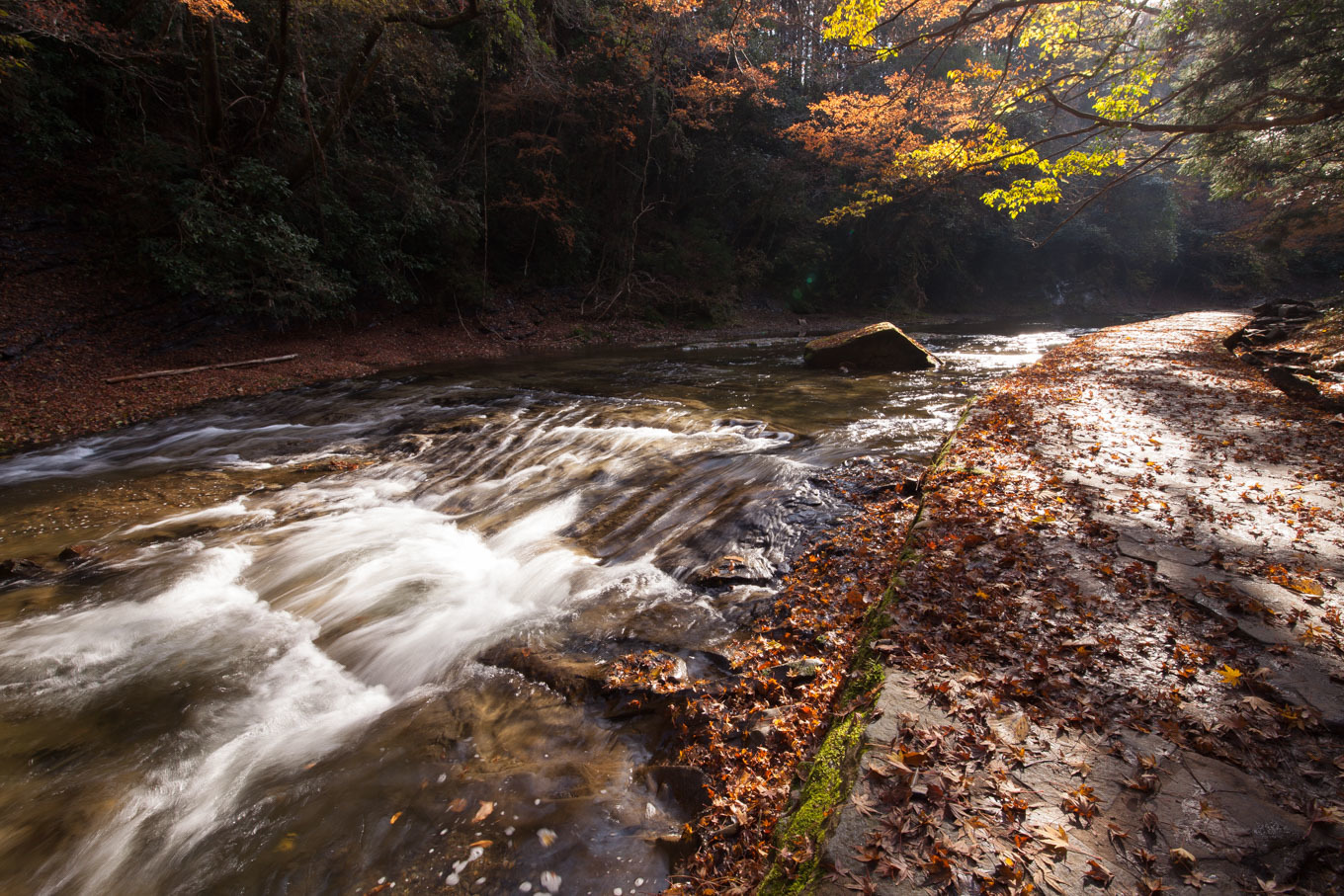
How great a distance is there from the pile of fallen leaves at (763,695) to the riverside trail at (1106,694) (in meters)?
0.28

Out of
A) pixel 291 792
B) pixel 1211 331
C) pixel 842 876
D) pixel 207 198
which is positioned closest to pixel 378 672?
pixel 291 792

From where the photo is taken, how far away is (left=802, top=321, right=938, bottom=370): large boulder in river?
38.2 ft

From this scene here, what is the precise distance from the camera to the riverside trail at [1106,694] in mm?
1685

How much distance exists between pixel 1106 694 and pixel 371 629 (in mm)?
4470

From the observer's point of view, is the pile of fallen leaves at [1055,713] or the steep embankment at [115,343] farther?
the steep embankment at [115,343]

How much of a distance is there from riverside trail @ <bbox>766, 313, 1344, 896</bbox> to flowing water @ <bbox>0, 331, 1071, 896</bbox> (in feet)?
3.39

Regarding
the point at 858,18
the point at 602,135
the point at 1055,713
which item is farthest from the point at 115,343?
the point at 1055,713

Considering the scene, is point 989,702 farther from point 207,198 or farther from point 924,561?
point 207,198

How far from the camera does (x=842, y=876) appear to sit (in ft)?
5.41

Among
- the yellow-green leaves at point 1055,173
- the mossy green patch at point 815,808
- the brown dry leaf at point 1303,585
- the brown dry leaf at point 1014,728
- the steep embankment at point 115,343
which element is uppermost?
the yellow-green leaves at point 1055,173

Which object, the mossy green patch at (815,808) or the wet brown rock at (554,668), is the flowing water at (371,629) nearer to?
the wet brown rock at (554,668)

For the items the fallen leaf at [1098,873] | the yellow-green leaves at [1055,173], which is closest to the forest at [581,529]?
the fallen leaf at [1098,873]

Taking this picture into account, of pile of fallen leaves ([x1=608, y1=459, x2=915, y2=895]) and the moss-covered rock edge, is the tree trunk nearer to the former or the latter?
pile of fallen leaves ([x1=608, y1=459, x2=915, y2=895])

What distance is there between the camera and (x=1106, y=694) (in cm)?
236
